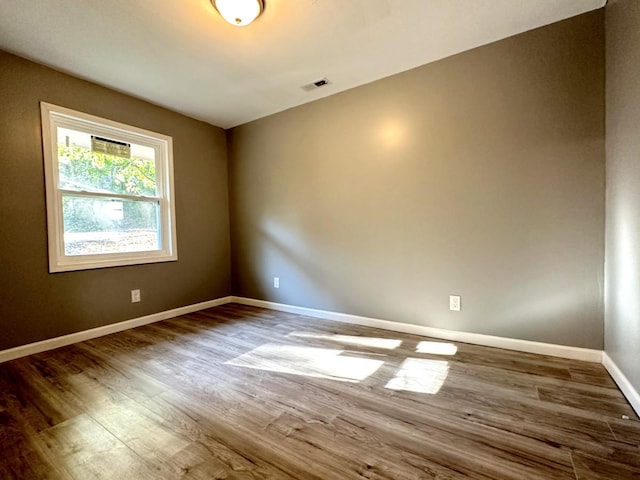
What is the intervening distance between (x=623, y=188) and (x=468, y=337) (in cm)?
143

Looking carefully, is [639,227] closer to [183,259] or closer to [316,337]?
[316,337]

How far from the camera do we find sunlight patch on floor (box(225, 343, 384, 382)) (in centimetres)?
193

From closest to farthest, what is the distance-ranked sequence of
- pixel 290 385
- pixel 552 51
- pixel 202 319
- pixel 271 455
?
pixel 271 455 < pixel 290 385 < pixel 552 51 < pixel 202 319

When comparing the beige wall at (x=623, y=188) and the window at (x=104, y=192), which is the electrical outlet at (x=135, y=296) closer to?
the window at (x=104, y=192)

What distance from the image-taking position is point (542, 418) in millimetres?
1417

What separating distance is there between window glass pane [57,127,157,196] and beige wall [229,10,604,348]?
4.75 ft

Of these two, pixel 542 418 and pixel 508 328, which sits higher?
pixel 508 328

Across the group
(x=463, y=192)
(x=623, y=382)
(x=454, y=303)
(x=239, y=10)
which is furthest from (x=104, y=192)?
(x=623, y=382)

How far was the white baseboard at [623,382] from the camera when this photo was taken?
145 cm

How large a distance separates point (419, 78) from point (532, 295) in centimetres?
201

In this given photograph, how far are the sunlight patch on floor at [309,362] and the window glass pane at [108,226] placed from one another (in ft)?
5.96

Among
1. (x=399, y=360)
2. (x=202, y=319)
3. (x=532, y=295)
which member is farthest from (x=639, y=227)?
(x=202, y=319)

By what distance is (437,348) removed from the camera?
7.52ft

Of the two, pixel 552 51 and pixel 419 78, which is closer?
pixel 552 51
